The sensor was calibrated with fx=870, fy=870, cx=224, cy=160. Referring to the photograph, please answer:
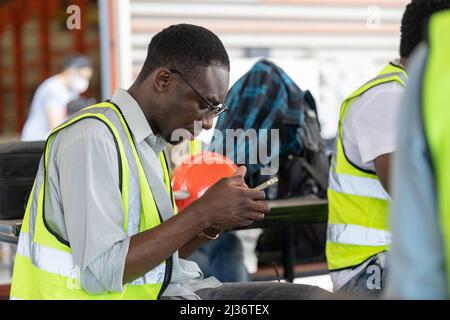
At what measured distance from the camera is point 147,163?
7.30ft

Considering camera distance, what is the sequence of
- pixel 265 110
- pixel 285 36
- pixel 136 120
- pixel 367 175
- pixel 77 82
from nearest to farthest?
1. pixel 136 120
2. pixel 367 175
3. pixel 265 110
4. pixel 285 36
5. pixel 77 82

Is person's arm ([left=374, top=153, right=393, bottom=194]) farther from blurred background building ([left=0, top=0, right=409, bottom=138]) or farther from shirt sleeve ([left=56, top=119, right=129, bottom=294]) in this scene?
blurred background building ([left=0, top=0, right=409, bottom=138])

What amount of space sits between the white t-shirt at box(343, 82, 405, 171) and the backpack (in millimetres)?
1093

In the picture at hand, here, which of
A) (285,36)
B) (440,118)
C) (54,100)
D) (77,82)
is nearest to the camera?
(440,118)

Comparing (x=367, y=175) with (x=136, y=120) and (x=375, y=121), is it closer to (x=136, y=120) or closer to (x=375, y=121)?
(x=375, y=121)

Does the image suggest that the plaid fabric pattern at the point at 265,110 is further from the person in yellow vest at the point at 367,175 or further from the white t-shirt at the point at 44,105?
the white t-shirt at the point at 44,105

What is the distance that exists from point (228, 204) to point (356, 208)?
2.82ft

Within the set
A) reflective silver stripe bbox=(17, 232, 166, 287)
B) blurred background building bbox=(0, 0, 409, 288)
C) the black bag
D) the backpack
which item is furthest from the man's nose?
blurred background building bbox=(0, 0, 409, 288)

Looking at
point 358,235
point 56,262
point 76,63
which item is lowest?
point 358,235

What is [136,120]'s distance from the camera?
2.24 m

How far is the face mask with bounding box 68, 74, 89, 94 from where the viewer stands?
7.81 metres

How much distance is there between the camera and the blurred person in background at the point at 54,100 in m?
7.46

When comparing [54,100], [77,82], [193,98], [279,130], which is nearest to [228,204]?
[193,98]

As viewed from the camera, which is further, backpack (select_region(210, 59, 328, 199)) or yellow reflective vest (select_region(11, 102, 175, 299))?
backpack (select_region(210, 59, 328, 199))
